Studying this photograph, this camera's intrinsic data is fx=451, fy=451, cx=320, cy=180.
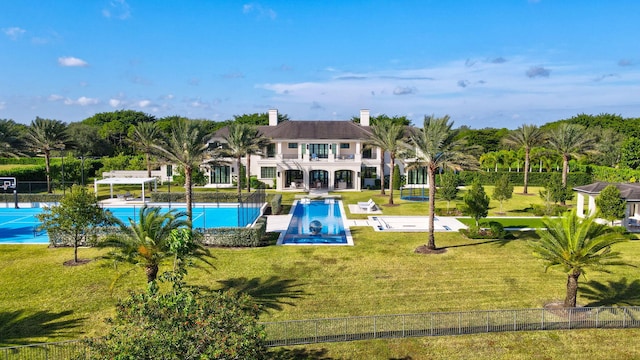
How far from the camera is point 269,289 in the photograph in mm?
19516

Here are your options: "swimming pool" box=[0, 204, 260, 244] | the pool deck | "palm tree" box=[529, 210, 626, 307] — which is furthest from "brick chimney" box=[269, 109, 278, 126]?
"palm tree" box=[529, 210, 626, 307]

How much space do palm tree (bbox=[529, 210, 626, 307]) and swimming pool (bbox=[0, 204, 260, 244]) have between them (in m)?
17.8

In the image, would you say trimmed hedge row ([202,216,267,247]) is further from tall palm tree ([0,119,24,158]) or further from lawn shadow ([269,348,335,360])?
tall palm tree ([0,119,24,158])

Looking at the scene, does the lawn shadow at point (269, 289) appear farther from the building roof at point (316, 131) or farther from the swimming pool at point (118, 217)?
the building roof at point (316, 131)

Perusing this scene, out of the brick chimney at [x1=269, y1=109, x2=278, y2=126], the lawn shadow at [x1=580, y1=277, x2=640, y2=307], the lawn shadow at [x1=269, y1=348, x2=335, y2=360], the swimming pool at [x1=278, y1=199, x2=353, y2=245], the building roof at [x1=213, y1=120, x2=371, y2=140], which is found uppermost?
the brick chimney at [x1=269, y1=109, x2=278, y2=126]

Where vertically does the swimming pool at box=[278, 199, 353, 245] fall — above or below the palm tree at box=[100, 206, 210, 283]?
below

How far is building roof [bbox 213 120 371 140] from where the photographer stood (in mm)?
56594

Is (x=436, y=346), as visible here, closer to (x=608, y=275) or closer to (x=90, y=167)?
(x=608, y=275)

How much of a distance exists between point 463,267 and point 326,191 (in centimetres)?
3129

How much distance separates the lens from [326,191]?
53.3 metres

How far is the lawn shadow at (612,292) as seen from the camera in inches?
719

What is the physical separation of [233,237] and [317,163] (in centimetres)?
2912

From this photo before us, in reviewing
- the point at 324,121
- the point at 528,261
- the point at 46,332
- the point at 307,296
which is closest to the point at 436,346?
the point at 307,296

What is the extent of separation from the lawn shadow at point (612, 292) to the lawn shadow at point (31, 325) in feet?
65.3
